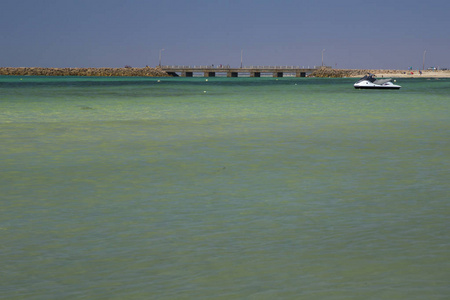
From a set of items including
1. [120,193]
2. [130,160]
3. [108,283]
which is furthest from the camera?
[130,160]

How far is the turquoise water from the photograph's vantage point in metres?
7.97

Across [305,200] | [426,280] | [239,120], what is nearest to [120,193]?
[305,200]

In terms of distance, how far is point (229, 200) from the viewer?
41.9 feet

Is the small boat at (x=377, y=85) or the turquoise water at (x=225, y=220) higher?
the turquoise water at (x=225, y=220)

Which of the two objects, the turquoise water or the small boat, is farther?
the small boat

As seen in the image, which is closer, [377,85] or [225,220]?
[225,220]

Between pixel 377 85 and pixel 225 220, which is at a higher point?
pixel 225 220

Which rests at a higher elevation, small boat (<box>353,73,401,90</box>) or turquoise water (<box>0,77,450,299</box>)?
turquoise water (<box>0,77,450,299</box>)

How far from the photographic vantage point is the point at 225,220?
11.1m

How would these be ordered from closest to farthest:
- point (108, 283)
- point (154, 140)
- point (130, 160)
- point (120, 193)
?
point (108, 283) → point (120, 193) → point (130, 160) → point (154, 140)

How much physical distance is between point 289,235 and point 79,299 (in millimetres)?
3781

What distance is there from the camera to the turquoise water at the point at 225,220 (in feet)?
26.1

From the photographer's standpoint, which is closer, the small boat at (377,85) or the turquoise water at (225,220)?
the turquoise water at (225,220)

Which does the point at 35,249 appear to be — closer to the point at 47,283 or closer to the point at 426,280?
the point at 47,283
